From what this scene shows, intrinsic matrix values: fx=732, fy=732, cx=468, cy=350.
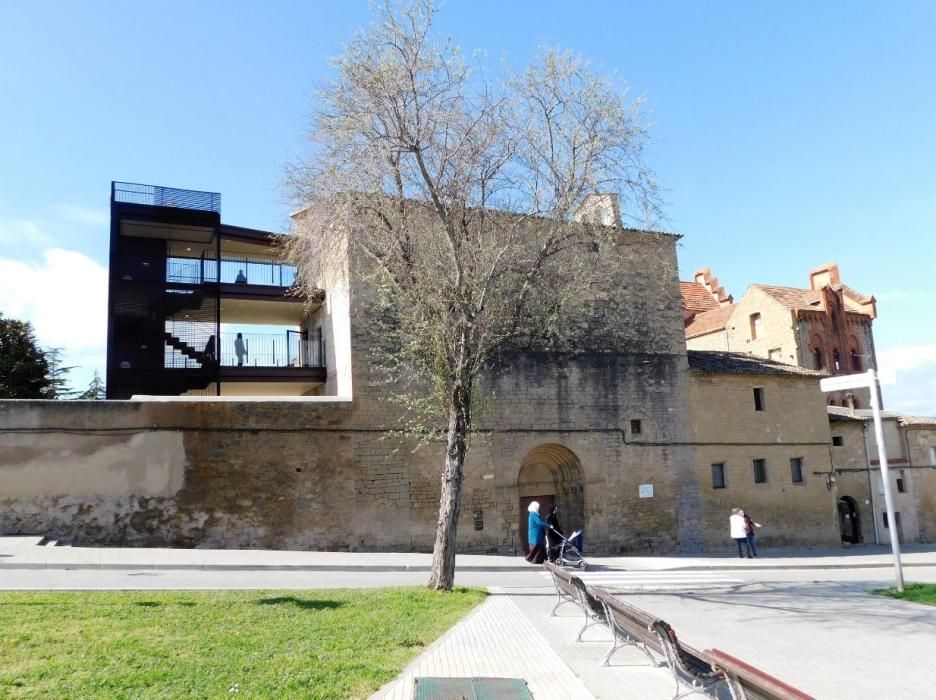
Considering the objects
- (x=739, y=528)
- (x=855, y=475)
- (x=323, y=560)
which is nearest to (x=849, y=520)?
(x=855, y=475)

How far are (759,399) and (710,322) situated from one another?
64.2 feet

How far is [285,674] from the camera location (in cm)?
640

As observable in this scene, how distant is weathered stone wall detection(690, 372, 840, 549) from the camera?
24.2 metres

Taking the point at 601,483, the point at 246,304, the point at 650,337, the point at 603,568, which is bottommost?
the point at 603,568

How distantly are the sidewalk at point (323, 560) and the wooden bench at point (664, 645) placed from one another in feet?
30.0

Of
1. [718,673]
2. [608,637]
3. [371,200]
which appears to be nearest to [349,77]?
[371,200]

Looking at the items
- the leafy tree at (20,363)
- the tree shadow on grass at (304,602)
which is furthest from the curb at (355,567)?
the leafy tree at (20,363)

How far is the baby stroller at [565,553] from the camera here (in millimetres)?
17406

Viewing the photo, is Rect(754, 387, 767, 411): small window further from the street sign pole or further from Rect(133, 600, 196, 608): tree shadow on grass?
Rect(133, 600, 196, 608): tree shadow on grass

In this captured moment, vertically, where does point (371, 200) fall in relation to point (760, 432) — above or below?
above

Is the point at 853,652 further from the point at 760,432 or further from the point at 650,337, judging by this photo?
the point at 760,432

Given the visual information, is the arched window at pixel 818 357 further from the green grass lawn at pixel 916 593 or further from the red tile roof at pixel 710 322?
the green grass lawn at pixel 916 593

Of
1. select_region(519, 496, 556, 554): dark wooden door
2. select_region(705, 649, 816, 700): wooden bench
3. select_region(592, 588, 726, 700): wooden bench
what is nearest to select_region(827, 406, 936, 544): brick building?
select_region(519, 496, 556, 554): dark wooden door

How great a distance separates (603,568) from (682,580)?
313cm
